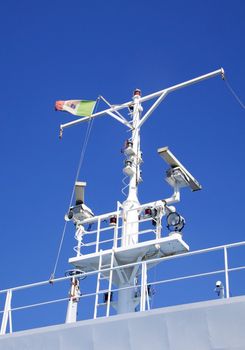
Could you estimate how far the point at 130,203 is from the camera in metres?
15.7

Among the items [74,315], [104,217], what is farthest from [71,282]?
[104,217]

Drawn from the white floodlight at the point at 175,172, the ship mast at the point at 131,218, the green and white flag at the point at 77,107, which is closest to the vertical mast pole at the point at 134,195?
the ship mast at the point at 131,218

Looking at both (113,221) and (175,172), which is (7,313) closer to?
(113,221)

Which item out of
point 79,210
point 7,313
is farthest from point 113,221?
point 7,313

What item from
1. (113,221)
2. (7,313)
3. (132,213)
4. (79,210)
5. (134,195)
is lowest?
(7,313)

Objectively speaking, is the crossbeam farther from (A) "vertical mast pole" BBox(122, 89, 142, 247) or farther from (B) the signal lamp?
A: (B) the signal lamp

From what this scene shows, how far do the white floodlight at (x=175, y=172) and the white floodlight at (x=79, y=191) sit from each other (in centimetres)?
279

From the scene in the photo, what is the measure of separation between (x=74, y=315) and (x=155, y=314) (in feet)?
12.5

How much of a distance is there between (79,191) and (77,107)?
11.7 feet

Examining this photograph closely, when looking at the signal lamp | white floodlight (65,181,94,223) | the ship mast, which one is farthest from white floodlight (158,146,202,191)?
white floodlight (65,181,94,223)

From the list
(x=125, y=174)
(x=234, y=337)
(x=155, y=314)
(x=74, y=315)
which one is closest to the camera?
(x=234, y=337)

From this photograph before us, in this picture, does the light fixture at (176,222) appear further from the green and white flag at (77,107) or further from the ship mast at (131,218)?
the green and white flag at (77,107)

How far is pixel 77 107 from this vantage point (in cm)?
1909

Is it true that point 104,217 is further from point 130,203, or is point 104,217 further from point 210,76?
point 210,76
